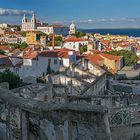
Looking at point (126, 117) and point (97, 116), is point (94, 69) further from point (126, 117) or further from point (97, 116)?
point (97, 116)

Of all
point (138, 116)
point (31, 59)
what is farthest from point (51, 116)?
point (31, 59)

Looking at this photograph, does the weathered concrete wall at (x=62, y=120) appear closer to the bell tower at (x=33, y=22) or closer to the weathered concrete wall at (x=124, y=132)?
the weathered concrete wall at (x=124, y=132)

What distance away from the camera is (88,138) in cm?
1151

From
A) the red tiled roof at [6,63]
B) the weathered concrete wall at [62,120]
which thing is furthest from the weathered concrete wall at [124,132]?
the red tiled roof at [6,63]

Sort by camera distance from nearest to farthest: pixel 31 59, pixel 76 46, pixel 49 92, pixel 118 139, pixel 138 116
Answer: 1. pixel 118 139
2. pixel 138 116
3. pixel 49 92
4. pixel 31 59
5. pixel 76 46

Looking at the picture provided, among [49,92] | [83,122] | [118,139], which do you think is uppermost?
[83,122]

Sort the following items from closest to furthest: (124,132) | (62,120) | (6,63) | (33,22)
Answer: (62,120) < (124,132) < (6,63) < (33,22)

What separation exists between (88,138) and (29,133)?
2200mm

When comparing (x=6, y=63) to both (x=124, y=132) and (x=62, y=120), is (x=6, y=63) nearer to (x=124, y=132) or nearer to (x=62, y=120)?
(x=124, y=132)

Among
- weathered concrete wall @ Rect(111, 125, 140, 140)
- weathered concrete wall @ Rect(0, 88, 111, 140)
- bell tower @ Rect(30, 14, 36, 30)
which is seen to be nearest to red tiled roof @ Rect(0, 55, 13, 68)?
weathered concrete wall @ Rect(111, 125, 140, 140)

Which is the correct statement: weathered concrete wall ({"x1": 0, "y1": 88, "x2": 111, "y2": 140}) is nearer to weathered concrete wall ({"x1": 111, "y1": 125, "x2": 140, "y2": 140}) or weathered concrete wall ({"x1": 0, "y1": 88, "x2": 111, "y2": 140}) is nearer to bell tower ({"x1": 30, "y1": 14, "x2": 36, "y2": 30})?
weathered concrete wall ({"x1": 111, "y1": 125, "x2": 140, "y2": 140})

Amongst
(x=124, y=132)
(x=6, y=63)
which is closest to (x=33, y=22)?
(x=6, y=63)

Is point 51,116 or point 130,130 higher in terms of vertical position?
point 51,116

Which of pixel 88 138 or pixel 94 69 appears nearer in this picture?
pixel 88 138
